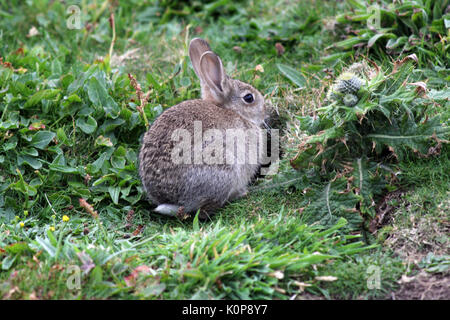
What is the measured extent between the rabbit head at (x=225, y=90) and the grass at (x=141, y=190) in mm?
251

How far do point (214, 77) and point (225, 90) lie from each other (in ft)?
0.62

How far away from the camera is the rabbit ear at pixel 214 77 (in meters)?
6.12

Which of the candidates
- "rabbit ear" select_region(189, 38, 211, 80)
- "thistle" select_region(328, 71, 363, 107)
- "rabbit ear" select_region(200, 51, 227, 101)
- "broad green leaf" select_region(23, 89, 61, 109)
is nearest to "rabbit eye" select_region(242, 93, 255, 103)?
"rabbit ear" select_region(200, 51, 227, 101)

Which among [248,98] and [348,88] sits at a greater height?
[348,88]

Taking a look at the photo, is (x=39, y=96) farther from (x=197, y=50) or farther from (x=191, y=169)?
(x=191, y=169)

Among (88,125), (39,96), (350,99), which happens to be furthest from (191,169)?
(39,96)

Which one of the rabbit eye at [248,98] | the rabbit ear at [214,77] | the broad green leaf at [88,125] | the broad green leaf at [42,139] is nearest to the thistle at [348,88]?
the rabbit eye at [248,98]

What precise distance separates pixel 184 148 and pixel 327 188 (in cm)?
141

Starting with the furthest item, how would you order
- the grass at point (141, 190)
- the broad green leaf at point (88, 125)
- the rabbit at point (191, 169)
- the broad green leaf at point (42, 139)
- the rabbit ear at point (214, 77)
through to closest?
the rabbit ear at point (214, 77) < the broad green leaf at point (88, 125) < the broad green leaf at point (42, 139) < the rabbit at point (191, 169) < the grass at point (141, 190)

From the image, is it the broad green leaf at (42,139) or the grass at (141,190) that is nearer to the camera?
the grass at (141,190)

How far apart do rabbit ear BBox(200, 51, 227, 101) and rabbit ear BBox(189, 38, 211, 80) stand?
130 millimetres

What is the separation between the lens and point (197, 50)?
630 cm

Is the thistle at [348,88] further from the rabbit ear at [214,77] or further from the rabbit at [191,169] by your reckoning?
the rabbit ear at [214,77]
